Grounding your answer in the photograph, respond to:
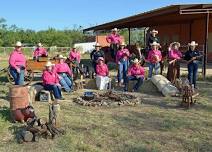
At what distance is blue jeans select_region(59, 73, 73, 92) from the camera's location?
1316 cm

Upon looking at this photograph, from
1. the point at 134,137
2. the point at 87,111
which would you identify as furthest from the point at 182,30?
the point at 134,137

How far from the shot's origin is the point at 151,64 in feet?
47.5

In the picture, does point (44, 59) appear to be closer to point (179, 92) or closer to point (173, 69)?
point (173, 69)

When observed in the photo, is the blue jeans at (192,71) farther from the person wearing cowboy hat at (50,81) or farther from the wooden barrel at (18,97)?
the wooden barrel at (18,97)

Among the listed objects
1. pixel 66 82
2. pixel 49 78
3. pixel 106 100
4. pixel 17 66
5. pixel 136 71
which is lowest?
pixel 106 100

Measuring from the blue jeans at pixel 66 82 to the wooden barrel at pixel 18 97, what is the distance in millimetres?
4052

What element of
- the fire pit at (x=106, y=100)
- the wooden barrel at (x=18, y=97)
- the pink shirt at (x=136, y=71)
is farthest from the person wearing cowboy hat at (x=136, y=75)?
the wooden barrel at (x=18, y=97)

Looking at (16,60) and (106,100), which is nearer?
Result: (106,100)

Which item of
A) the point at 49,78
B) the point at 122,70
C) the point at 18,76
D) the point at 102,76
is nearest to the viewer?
the point at 49,78

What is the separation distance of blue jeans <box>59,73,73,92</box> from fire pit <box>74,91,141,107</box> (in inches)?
66.3

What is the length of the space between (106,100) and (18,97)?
2.86 meters

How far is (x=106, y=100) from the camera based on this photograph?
11125 mm

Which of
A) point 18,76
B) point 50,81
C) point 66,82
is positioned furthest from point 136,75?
point 18,76

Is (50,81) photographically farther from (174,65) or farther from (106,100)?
(174,65)
